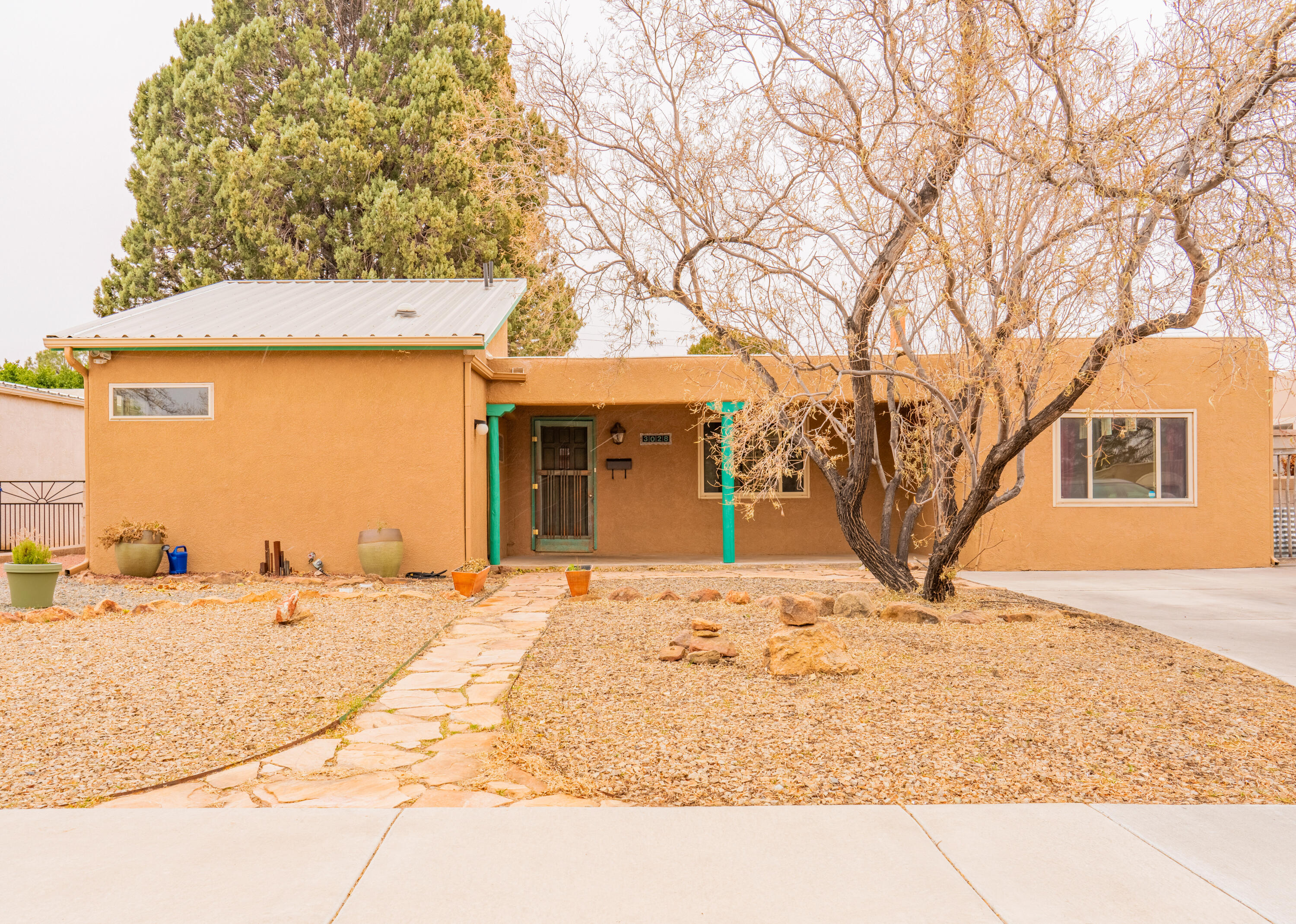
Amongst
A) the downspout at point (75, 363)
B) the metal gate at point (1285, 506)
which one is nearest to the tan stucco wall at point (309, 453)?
the downspout at point (75, 363)

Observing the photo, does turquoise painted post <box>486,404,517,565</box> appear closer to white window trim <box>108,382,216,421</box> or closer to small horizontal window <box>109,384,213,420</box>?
white window trim <box>108,382,216,421</box>

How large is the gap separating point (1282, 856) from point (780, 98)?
5721 mm

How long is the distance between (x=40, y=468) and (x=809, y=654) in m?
14.0

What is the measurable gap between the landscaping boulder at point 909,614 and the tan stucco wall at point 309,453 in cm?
505

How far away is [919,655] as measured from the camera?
17.5ft

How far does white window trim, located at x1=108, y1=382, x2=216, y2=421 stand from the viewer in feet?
31.0

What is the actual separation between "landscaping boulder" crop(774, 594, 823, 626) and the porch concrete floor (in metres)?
5.38

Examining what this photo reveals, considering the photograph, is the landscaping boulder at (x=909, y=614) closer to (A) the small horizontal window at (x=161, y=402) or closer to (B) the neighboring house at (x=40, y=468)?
(A) the small horizontal window at (x=161, y=402)

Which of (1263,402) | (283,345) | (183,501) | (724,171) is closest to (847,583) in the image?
(724,171)

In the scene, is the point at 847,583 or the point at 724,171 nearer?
the point at 724,171

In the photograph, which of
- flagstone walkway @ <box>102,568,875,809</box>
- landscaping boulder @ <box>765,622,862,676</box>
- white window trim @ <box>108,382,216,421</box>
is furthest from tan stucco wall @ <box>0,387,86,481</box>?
landscaping boulder @ <box>765,622,862,676</box>

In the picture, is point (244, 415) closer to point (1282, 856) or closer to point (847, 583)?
point (847, 583)

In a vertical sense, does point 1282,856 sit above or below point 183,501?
below

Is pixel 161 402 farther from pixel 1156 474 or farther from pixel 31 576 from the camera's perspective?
pixel 1156 474
